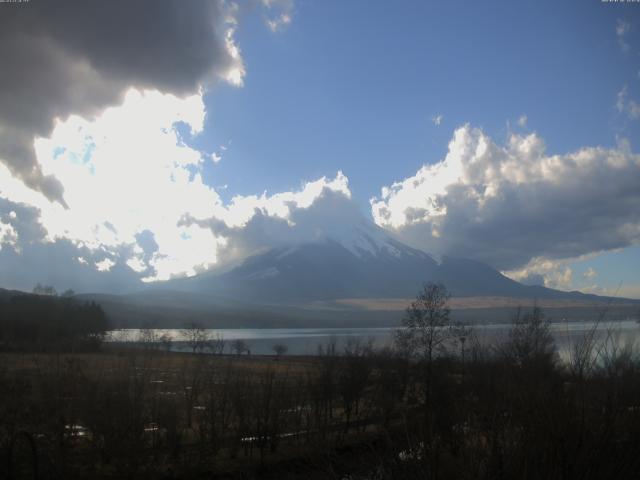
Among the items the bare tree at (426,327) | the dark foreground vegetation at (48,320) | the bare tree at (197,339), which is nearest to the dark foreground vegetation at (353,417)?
the bare tree at (426,327)

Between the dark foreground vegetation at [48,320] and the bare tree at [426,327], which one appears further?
the dark foreground vegetation at [48,320]

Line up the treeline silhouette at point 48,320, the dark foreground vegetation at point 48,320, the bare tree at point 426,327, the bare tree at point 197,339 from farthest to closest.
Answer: the bare tree at point 197,339 → the treeline silhouette at point 48,320 → the dark foreground vegetation at point 48,320 → the bare tree at point 426,327

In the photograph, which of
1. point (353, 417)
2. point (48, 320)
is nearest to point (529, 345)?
point (353, 417)

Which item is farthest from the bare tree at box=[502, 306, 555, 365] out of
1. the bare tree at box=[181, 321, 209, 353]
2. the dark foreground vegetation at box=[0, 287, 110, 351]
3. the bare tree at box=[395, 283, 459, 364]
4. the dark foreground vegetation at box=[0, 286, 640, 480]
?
the bare tree at box=[181, 321, 209, 353]

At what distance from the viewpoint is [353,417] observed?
3694cm

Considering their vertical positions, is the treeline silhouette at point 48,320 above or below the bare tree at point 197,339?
above

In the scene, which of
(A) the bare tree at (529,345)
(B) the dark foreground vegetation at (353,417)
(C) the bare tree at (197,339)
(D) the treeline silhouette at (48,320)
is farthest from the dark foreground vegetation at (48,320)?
(A) the bare tree at (529,345)

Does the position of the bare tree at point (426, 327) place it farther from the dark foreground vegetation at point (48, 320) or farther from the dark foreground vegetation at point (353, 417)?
the dark foreground vegetation at point (48, 320)

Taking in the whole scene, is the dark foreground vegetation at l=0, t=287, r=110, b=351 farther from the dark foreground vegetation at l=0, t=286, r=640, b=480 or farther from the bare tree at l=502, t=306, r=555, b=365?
the bare tree at l=502, t=306, r=555, b=365

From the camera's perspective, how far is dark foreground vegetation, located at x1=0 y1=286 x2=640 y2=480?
226 inches

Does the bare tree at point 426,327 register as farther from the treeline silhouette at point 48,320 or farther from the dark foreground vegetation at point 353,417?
the treeline silhouette at point 48,320

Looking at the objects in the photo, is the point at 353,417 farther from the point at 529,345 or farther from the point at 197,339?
the point at 197,339

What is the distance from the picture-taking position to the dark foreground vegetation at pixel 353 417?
5.74 m

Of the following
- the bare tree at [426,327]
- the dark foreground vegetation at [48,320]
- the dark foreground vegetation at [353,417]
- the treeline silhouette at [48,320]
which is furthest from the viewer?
the treeline silhouette at [48,320]
